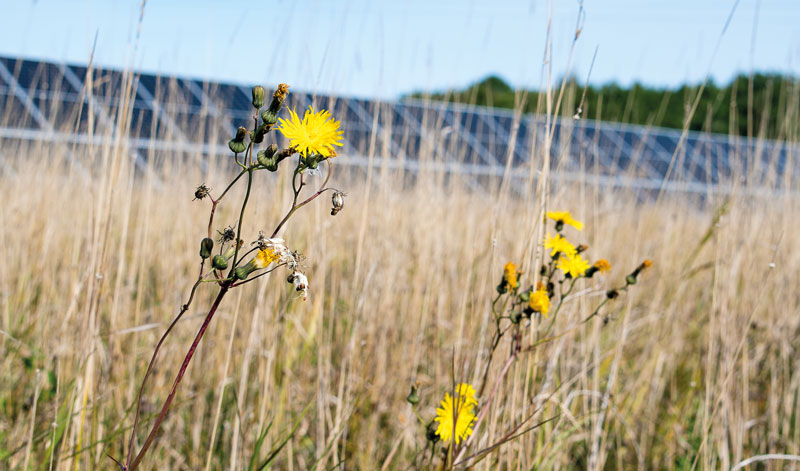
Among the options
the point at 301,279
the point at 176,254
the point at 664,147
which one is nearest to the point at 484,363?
the point at 301,279

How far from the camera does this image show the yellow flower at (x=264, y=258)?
496mm

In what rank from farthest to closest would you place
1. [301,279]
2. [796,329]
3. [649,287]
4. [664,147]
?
[664,147]
[649,287]
[796,329]
[301,279]

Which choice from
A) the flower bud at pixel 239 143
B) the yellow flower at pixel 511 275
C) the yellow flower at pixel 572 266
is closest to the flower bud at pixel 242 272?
the flower bud at pixel 239 143

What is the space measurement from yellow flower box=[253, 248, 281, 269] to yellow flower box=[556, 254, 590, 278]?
45 centimetres

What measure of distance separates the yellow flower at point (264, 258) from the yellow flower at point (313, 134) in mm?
91

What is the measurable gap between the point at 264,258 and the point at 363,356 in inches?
35.3

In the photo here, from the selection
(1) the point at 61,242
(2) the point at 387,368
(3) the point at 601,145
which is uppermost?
(3) the point at 601,145

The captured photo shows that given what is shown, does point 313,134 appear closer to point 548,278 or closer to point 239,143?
point 239,143

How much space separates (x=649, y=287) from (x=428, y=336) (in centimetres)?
121

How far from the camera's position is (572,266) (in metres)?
0.85

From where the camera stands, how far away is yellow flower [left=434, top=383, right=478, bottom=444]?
0.78 meters

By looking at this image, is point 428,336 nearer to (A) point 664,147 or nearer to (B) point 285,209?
(B) point 285,209

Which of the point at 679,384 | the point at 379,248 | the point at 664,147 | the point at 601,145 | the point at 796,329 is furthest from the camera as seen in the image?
the point at 664,147

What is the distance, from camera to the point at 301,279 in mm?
508
